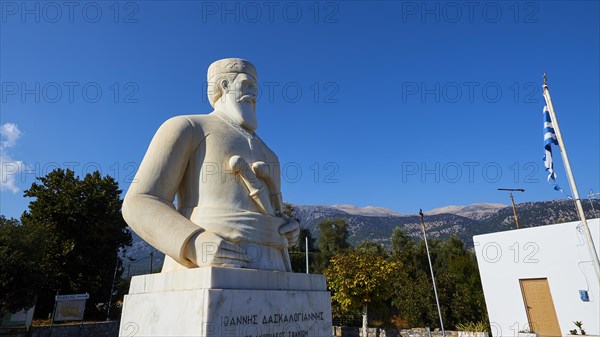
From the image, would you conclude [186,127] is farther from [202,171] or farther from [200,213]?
[200,213]

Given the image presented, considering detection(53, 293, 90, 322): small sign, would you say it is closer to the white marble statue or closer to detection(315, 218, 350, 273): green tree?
the white marble statue

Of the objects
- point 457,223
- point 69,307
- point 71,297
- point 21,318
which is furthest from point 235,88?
point 457,223

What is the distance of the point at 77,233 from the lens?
2602cm

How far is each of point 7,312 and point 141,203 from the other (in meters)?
21.7

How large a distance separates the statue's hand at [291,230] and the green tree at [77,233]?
82.8 feet

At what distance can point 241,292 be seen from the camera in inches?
116

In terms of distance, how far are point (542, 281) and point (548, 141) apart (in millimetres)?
6462

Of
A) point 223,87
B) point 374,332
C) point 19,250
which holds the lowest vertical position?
point 374,332

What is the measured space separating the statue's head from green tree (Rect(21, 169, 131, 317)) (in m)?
24.6

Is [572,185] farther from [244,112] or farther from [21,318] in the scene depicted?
[21,318]

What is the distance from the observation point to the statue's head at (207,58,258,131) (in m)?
4.36

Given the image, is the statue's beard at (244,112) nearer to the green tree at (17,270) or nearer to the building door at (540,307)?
the building door at (540,307)

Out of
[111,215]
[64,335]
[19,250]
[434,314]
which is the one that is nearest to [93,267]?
[111,215]

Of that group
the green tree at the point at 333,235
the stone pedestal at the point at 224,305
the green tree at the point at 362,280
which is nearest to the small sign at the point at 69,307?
the green tree at the point at 362,280
